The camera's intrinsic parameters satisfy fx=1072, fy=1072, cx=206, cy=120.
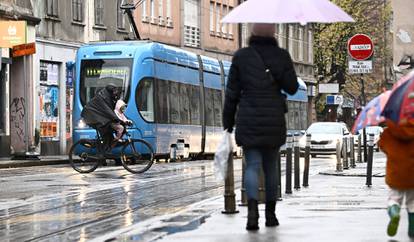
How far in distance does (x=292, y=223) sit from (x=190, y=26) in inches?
1908

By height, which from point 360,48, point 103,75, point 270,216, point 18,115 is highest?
point 360,48

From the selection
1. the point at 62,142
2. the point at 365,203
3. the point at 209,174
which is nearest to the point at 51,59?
the point at 62,142

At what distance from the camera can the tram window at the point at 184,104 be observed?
1379 inches

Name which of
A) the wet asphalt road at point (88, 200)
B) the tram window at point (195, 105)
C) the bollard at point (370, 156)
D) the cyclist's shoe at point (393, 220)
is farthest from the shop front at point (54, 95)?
the cyclist's shoe at point (393, 220)

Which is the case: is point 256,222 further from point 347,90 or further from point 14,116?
point 347,90

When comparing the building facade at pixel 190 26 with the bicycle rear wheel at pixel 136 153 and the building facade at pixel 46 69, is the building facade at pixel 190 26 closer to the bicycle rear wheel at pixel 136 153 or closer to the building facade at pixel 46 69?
the building facade at pixel 46 69

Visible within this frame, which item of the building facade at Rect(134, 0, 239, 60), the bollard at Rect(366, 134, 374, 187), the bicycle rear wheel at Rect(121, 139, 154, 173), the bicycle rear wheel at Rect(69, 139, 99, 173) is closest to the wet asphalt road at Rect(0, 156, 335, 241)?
the bicycle rear wheel at Rect(121, 139, 154, 173)

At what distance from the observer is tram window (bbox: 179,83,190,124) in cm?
3503

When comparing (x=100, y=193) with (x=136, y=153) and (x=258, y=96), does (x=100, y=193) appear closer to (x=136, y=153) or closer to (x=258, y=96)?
(x=136, y=153)

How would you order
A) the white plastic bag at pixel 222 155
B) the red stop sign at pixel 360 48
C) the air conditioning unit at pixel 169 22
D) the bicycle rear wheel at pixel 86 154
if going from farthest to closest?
the air conditioning unit at pixel 169 22, the red stop sign at pixel 360 48, the bicycle rear wheel at pixel 86 154, the white plastic bag at pixel 222 155

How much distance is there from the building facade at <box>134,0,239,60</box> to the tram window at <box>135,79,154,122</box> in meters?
19.8

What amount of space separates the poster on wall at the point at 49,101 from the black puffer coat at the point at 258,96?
31.6 meters

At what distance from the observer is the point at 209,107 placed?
3834cm

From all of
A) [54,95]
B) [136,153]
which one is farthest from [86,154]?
[54,95]
